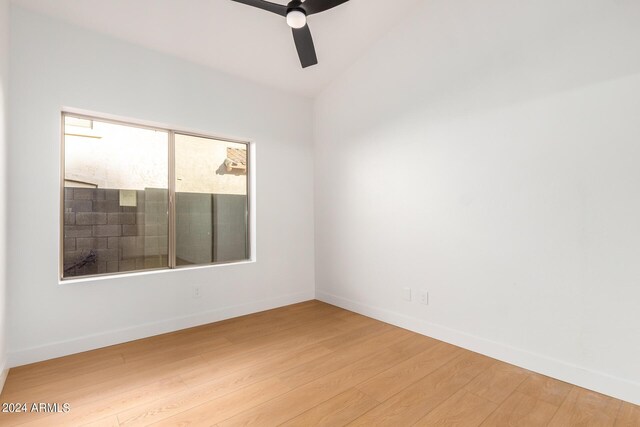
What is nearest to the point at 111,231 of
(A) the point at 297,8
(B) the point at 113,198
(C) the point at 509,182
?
(B) the point at 113,198

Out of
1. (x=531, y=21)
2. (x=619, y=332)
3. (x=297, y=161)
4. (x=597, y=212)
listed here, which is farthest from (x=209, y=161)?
(x=619, y=332)

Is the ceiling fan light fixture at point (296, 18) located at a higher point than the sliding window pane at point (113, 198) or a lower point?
higher

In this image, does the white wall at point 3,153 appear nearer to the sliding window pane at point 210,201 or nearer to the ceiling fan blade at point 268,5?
the sliding window pane at point 210,201

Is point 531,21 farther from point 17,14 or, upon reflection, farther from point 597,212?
point 17,14

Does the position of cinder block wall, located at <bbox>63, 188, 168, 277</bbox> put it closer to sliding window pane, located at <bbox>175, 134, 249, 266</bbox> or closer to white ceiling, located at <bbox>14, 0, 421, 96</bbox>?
sliding window pane, located at <bbox>175, 134, 249, 266</bbox>

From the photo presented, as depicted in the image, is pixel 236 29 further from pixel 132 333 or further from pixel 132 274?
pixel 132 333

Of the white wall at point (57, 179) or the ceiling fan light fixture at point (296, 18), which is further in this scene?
the white wall at point (57, 179)

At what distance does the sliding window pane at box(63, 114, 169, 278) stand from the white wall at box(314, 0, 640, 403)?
6.95 feet

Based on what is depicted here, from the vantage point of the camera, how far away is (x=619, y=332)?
1890mm

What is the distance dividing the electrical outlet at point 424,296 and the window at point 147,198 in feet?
6.67

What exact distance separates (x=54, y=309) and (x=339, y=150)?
123 inches

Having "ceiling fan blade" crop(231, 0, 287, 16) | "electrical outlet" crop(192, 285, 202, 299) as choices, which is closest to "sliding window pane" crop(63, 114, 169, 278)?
"electrical outlet" crop(192, 285, 202, 299)

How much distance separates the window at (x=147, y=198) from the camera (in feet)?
8.75

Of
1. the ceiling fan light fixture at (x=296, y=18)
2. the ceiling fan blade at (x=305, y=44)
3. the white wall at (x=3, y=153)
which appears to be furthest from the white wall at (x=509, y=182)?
the white wall at (x=3, y=153)
